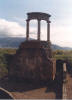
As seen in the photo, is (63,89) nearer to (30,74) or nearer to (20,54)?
(30,74)

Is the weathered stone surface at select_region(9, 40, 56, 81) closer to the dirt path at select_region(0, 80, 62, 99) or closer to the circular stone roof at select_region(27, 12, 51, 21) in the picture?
the dirt path at select_region(0, 80, 62, 99)

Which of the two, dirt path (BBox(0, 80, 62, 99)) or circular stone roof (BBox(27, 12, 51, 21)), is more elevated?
circular stone roof (BBox(27, 12, 51, 21))

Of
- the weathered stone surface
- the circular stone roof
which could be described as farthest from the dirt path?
the circular stone roof

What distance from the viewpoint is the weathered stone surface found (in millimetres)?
13227

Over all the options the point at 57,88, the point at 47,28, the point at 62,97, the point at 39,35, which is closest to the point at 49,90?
the point at 57,88

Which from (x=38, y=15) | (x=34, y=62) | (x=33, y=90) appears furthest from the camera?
(x=38, y=15)

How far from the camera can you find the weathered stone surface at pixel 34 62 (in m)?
13.2

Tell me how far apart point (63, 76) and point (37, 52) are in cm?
322

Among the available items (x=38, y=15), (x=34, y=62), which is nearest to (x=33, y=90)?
(x=34, y=62)

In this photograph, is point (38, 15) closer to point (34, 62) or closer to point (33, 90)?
point (34, 62)

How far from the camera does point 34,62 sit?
1361cm

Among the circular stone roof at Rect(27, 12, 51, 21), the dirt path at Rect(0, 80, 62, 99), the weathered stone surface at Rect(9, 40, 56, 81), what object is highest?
the circular stone roof at Rect(27, 12, 51, 21)

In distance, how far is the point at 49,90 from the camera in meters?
11.7

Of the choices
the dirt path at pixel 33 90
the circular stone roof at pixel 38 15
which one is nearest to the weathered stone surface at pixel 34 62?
the dirt path at pixel 33 90
